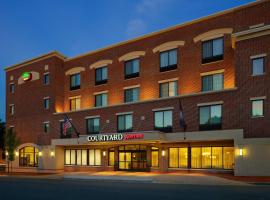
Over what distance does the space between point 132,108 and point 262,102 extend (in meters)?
14.6

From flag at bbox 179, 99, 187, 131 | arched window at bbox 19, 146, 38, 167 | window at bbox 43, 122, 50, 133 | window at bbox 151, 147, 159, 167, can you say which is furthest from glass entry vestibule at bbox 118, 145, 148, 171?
arched window at bbox 19, 146, 38, 167

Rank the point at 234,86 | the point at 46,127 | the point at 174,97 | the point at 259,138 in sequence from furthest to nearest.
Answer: the point at 46,127 → the point at 174,97 → the point at 234,86 → the point at 259,138

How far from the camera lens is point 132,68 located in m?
37.3

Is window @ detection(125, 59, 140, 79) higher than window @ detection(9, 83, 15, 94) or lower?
higher

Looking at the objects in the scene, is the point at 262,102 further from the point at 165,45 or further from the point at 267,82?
the point at 165,45

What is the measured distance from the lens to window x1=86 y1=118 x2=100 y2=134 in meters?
38.5

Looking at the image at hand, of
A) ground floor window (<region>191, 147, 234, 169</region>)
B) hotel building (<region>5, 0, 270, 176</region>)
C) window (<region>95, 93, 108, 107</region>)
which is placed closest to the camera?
hotel building (<region>5, 0, 270, 176</region>)

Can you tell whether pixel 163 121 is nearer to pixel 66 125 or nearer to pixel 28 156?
pixel 66 125

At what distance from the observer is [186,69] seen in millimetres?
32781

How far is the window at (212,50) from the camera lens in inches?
1204

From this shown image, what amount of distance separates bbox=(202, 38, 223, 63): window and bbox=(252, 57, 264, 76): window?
387 centimetres

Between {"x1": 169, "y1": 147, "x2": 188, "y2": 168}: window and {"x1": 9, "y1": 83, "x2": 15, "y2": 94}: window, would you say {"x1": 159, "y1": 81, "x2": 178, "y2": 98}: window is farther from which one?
{"x1": 9, "y1": 83, "x2": 15, "y2": 94}: window

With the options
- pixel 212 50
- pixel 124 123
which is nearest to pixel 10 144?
pixel 124 123

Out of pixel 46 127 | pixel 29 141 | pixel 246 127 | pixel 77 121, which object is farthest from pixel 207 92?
pixel 29 141
